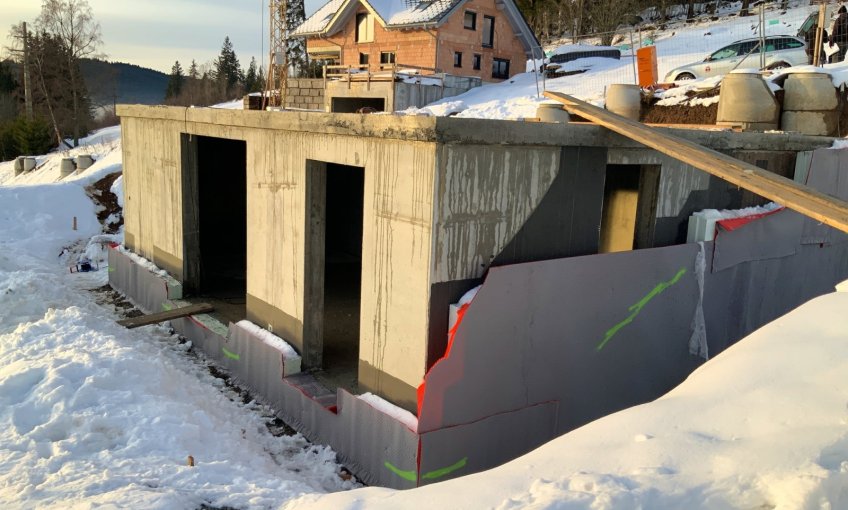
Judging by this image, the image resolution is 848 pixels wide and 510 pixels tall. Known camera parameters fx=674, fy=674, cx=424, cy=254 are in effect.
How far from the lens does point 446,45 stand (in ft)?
119

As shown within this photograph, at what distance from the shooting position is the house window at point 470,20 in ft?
121

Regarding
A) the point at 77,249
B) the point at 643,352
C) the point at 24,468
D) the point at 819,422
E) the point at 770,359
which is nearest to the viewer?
the point at 819,422

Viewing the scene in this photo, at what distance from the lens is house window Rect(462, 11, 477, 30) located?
36.9 metres

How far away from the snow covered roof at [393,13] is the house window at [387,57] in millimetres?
1704

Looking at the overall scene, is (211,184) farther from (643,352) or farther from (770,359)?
(770,359)

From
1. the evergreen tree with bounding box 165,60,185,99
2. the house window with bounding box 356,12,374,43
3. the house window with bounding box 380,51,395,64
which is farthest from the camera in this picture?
the evergreen tree with bounding box 165,60,185,99

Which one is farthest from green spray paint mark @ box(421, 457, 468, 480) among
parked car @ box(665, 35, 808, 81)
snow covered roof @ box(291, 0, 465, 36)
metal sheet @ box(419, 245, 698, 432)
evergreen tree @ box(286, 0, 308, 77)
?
evergreen tree @ box(286, 0, 308, 77)

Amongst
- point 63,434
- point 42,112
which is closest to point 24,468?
point 63,434

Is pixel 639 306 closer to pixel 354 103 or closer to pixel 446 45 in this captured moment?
pixel 354 103

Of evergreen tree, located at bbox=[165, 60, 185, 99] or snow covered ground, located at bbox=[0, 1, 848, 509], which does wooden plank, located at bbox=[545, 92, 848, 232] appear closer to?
snow covered ground, located at bbox=[0, 1, 848, 509]

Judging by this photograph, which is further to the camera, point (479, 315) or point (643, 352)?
point (643, 352)

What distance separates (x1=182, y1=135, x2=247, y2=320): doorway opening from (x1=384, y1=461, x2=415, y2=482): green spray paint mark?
6112mm

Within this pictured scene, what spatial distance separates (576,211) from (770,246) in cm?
416

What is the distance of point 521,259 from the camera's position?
719 centimetres
